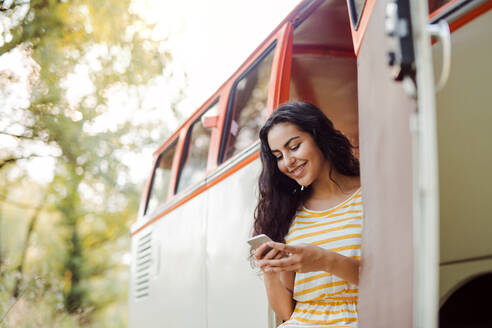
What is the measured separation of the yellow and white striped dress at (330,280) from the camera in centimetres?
228

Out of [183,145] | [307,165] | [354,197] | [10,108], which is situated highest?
[10,108]

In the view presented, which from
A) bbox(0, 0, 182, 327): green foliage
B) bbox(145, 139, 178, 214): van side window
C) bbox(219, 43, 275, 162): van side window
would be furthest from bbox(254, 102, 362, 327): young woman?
bbox(0, 0, 182, 327): green foliage

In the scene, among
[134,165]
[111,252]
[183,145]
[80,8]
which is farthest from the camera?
[111,252]

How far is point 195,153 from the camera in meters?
4.74

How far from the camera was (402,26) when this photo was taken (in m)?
1.16

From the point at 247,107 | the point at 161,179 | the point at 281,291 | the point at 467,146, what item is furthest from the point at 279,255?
the point at 161,179

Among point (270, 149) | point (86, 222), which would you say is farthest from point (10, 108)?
point (86, 222)

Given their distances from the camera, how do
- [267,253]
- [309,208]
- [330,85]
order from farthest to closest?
[330,85] < [309,208] < [267,253]

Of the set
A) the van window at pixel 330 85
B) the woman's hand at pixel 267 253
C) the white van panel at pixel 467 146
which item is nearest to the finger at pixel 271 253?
the woman's hand at pixel 267 253

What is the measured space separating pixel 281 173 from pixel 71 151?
904cm

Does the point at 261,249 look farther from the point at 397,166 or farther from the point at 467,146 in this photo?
the point at 467,146

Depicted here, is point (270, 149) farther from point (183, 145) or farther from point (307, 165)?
point (183, 145)

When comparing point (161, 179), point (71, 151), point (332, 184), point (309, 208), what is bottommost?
point (309, 208)

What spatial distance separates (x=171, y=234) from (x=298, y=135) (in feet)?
8.43
